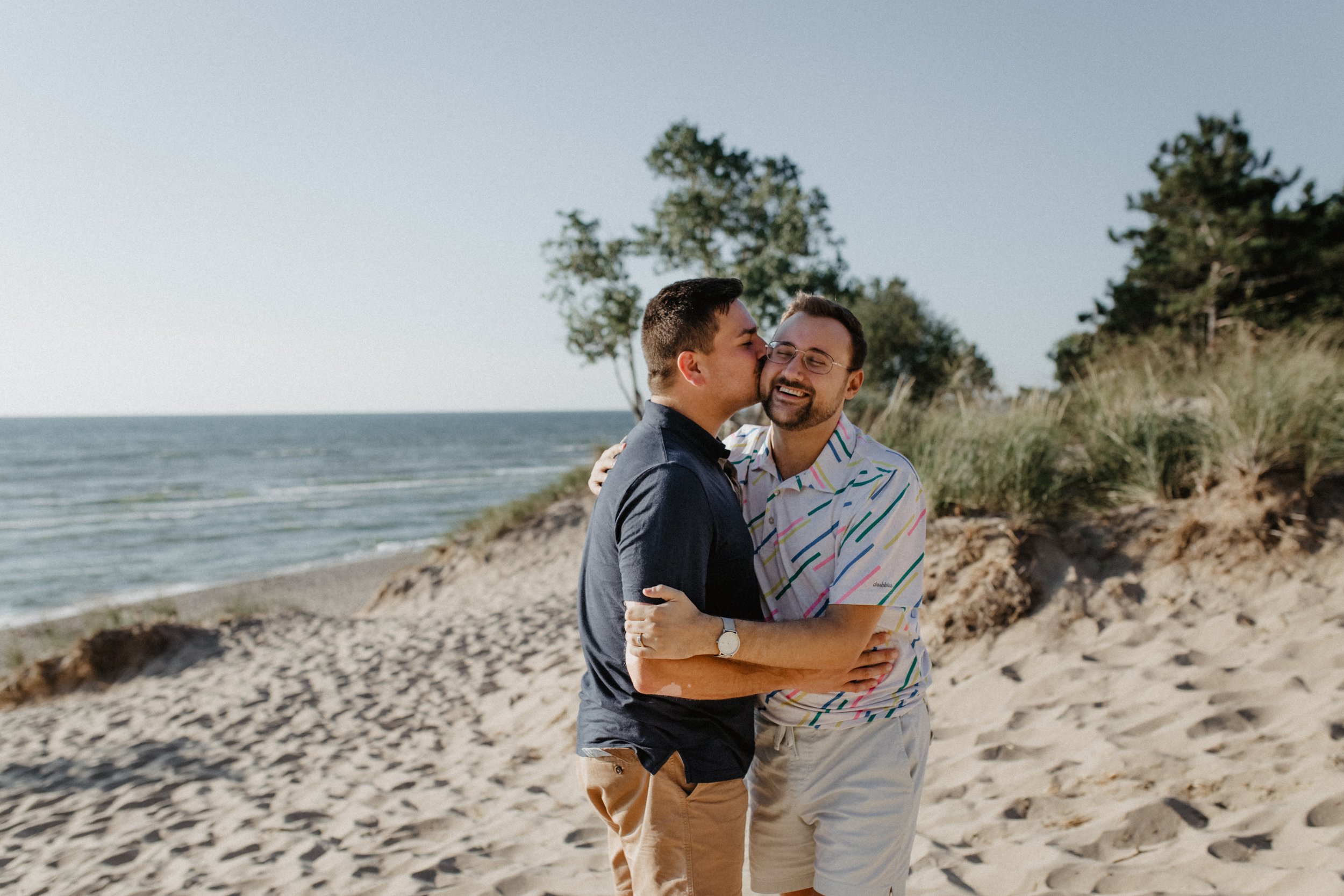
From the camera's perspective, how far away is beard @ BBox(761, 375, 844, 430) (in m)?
2.38

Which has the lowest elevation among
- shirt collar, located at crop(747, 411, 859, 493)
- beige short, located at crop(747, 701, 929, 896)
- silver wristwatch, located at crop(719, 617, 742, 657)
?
beige short, located at crop(747, 701, 929, 896)

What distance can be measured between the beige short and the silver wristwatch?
52 centimetres

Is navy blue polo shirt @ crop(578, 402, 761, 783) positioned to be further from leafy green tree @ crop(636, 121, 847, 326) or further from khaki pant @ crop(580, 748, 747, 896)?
leafy green tree @ crop(636, 121, 847, 326)

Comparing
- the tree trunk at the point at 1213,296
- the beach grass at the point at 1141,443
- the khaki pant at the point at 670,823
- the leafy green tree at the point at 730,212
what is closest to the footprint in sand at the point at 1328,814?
the khaki pant at the point at 670,823

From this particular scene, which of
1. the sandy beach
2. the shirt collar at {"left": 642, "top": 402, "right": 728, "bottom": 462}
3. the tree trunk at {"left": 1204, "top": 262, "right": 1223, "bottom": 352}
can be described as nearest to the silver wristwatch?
the shirt collar at {"left": 642, "top": 402, "right": 728, "bottom": 462}

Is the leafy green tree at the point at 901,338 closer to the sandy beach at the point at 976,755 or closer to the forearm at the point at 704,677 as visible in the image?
the sandy beach at the point at 976,755

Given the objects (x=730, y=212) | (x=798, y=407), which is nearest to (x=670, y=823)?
(x=798, y=407)

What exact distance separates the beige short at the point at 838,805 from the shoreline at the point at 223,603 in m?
11.7

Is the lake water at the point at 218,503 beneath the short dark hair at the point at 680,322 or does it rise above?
beneath

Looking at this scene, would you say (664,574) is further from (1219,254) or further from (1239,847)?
(1219,254)

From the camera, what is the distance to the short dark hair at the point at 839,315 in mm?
2484

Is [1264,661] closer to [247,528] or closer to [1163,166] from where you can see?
[1163,166]

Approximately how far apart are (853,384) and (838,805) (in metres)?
1.19

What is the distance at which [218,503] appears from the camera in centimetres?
3525
